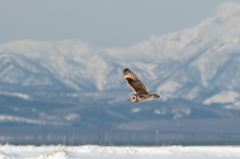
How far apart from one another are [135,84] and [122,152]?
11203 mm

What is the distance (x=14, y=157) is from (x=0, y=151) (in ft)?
8.04

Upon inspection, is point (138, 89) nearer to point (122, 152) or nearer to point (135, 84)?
point (135, 84)

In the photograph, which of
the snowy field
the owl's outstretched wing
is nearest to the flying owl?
the owl's outstretched wing

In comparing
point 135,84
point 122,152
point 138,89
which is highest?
point 122,152

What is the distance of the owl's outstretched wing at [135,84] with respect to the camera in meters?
24.5

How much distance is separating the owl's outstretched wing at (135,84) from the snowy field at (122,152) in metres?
7.80

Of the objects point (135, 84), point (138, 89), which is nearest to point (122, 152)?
point (135, 84)

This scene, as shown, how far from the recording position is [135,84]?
24.9 m

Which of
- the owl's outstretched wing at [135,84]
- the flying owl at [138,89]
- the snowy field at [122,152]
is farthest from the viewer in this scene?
the snowy field at [122,152]

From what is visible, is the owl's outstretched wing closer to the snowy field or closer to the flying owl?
the flying owl

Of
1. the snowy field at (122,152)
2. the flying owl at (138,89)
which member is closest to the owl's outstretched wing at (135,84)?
the flying owl at (138,89)

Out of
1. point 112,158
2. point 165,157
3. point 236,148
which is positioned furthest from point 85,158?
point 236,148

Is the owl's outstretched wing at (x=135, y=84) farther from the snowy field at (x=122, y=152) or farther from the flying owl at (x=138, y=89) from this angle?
the snowy field at (x=122, y=152)

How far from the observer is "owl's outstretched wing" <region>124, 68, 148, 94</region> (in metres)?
Result: 24.5
